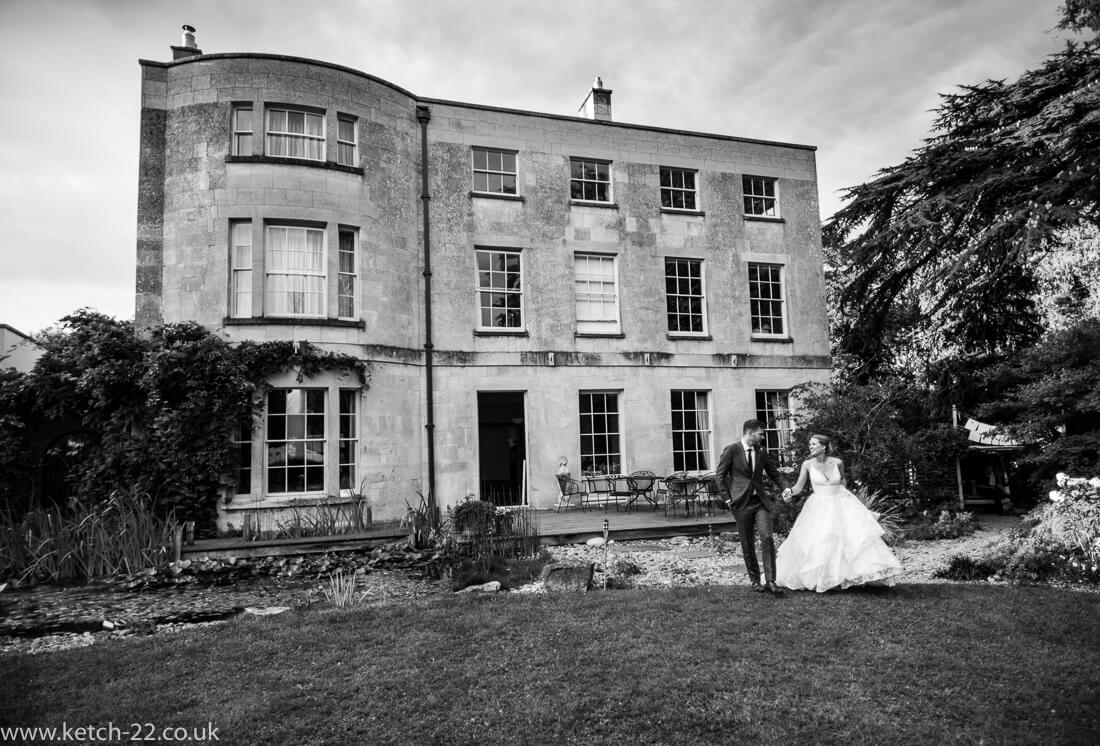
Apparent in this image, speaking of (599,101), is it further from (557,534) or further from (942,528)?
(942,528)

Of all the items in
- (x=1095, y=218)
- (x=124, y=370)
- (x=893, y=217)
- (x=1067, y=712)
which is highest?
(x=893, y=217)

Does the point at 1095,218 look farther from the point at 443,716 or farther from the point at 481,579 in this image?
the point at 443,716

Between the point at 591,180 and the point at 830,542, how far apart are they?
1303cm

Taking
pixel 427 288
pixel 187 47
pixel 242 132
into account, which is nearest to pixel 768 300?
pixel 427 288

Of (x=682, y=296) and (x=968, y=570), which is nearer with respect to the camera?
(x=968, y=570)

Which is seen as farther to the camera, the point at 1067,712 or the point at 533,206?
the point at 533,206

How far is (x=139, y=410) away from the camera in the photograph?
44.0 ft

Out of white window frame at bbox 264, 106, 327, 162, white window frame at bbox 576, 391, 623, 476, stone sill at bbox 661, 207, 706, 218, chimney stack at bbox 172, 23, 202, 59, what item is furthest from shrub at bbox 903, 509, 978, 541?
chimney stack at bbox 172, 23, 202, 59

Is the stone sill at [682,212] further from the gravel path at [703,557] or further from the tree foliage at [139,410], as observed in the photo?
the tree foliage at [139,410]

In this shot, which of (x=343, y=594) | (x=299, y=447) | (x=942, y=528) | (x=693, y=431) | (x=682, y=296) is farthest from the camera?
(x=682, y=296)

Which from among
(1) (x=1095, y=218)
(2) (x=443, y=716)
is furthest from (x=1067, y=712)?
(1) (x=1095, y=218)

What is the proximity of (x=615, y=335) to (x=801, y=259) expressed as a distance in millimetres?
6362

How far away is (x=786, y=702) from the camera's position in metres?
4.59

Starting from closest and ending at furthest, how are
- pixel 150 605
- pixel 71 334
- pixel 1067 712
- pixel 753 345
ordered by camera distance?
pixel 1067 712 → pixel 150 605 → pixel 71 334 → pixel 753 345
